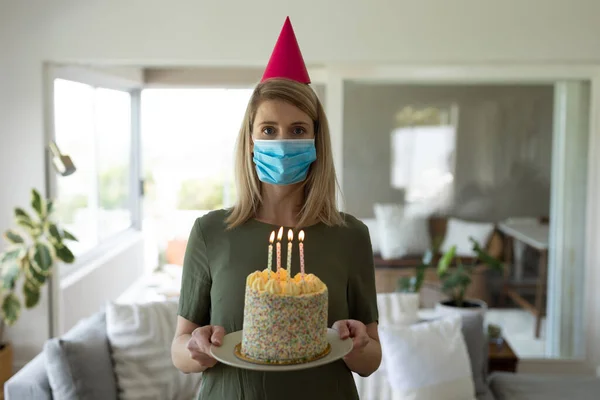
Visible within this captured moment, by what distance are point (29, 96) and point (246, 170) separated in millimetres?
2746

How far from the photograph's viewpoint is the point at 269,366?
1091 mm

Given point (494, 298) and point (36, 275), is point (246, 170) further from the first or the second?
point (494, 298)

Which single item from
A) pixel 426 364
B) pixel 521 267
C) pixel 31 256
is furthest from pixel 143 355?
pixel 521 267

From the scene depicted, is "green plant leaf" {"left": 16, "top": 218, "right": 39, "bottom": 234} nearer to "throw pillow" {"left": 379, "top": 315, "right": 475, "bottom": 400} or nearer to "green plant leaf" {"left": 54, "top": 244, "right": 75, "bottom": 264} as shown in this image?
"green plant leaf" {"left": 54, "top": 244, "right": 75, "bottom": 264}

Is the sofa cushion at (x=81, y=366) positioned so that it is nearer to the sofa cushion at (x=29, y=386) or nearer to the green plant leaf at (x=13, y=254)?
the sofa cushion at (x=29, y=386)

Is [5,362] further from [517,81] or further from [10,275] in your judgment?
[517,81]

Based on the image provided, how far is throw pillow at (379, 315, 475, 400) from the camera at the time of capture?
2834 millimetres

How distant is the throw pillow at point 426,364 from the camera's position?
2834 millimetres

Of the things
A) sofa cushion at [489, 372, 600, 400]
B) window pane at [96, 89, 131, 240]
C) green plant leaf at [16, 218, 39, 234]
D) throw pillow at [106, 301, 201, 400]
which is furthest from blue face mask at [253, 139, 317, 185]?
window pane at [96, 89, 131, 240]

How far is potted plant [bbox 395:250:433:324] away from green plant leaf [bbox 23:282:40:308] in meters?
1.79

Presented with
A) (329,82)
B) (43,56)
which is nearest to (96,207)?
(43,56)

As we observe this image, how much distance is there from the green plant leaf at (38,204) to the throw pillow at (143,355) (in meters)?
0.85

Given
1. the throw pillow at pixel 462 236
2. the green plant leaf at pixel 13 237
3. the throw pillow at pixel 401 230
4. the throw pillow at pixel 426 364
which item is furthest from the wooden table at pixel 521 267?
the green plant leaf at pixel 13 237

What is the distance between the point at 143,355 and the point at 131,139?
1.72 meters
